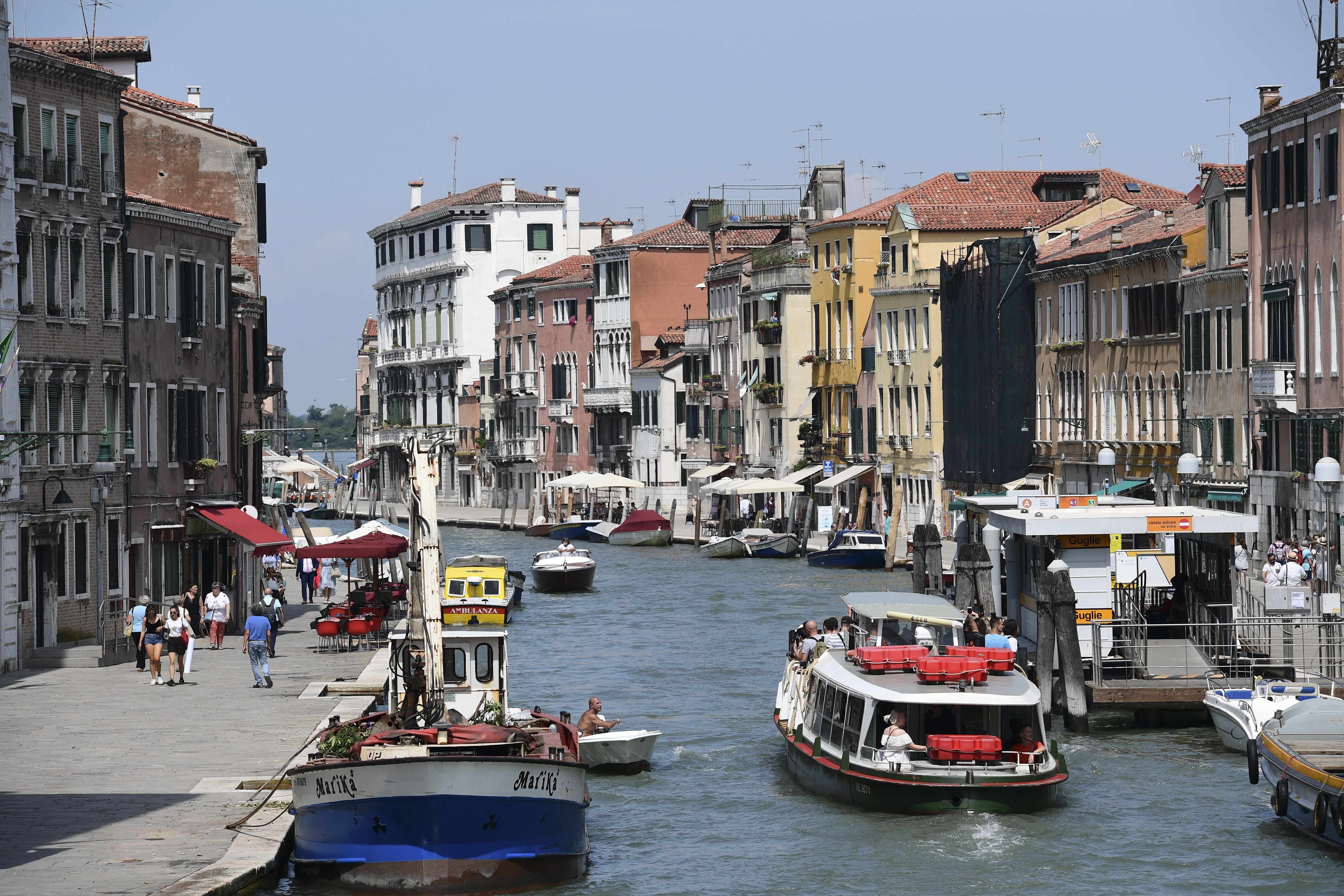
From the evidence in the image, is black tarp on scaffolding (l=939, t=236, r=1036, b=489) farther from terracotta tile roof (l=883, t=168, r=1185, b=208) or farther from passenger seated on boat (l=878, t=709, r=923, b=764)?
passenger seated on boat (l=878, t=709, r=923, b=764)

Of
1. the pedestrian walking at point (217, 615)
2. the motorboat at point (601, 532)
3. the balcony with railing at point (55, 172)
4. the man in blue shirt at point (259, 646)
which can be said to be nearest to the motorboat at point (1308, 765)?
the man in blue shirt at point (259, 646)

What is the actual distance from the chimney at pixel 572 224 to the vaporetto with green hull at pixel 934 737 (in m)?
93.4

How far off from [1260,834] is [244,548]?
85.7ft

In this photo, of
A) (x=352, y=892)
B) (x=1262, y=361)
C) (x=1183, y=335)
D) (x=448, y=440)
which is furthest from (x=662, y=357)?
(x=352, y=892)

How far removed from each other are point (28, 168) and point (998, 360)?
37464mm

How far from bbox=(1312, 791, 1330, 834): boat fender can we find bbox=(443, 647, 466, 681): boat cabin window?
915cm

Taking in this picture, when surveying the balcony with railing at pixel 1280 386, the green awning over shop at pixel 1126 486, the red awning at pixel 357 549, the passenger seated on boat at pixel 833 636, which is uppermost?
the balcony with railing at pixel 1280 386

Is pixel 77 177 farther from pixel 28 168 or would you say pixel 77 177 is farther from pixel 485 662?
pixel 485 662

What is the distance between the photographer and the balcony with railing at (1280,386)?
148 ft

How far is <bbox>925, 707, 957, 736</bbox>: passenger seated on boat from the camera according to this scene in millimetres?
22750

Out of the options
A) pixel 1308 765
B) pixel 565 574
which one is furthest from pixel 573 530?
pixel 1308 765

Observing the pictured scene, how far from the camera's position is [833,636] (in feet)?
93.6

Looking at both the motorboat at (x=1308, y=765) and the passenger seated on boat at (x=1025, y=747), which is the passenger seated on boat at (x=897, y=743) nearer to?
the passenger seated on boat at (x=1025, y=747)

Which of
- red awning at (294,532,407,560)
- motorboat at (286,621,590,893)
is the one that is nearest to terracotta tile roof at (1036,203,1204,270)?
red awning at (294,532,407,560)
